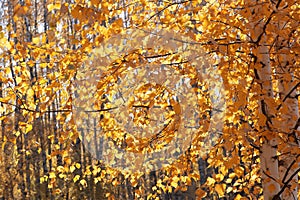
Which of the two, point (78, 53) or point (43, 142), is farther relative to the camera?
point (43, 142)

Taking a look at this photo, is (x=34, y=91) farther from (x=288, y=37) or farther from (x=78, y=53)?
(x=288, y=37)

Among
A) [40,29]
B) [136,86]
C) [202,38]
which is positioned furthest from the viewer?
[40,29]

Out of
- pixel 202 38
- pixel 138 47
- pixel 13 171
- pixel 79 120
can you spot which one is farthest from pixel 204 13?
pixel 13 171

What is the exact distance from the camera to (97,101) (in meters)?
3.78

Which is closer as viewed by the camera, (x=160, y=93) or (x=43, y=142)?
(x=160, y=93)

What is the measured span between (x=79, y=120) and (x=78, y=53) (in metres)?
0.55

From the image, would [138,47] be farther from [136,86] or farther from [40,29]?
[40,29]

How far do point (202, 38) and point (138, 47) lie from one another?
0.44 metres

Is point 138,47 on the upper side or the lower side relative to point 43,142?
upper

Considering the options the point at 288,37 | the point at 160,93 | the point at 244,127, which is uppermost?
the point at 288,37

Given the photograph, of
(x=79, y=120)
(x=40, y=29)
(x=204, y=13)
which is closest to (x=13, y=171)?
(x=40, y=29)

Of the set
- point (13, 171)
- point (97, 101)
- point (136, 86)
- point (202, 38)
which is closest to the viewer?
point (202, 38)

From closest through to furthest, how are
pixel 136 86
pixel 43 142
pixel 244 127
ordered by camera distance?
Answer: pixel 244 127 < pixel 136 86 < pixel 43 142

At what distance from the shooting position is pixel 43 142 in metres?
13.1
